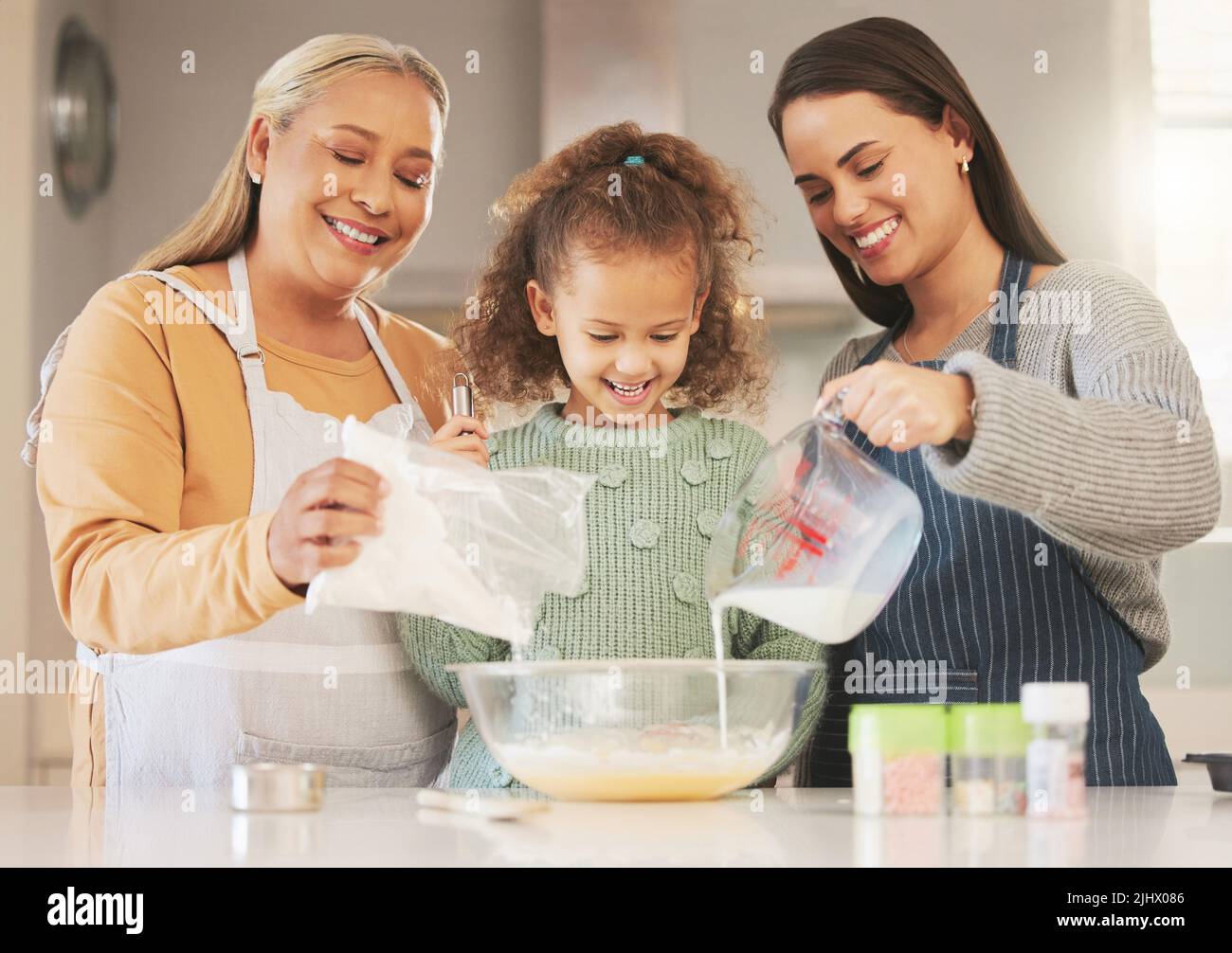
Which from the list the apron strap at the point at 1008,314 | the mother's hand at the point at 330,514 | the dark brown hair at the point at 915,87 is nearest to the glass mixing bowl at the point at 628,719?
the mother's hand at the point at 330,514

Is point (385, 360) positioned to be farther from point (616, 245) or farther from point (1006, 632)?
point (1006, 632)

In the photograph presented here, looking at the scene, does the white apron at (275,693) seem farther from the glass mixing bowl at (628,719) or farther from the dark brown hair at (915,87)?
the dark brown hair at (915,87)

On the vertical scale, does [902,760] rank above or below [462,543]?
below

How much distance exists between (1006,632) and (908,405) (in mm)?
410

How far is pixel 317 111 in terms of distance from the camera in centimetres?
159

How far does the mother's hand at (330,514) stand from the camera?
1.09 m

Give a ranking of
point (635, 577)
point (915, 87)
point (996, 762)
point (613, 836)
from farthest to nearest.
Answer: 1. point (915, 87)
2. point (635, 577)
3. point (996, 762)
4. point (613, 836)

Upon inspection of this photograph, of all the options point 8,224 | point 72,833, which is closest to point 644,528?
point 72,833

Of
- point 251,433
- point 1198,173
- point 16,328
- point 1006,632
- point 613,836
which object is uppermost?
point 1198,173

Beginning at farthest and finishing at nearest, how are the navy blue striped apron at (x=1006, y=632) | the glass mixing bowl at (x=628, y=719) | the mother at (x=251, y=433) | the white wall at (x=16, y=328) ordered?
1. the white wall at (x=16, y=328)
2. the navy blue striped apron at (x=1006, y=632)
3. the mother at (x=251, y=433)
4. the glass mixing bowl at (x=628, y=719)

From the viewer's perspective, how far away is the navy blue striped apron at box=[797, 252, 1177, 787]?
1414 millimetres

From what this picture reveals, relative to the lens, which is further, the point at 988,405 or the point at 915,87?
the point at 915,87

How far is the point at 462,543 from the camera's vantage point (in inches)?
46.6

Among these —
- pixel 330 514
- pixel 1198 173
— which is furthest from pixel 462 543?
pixel 1198 173
